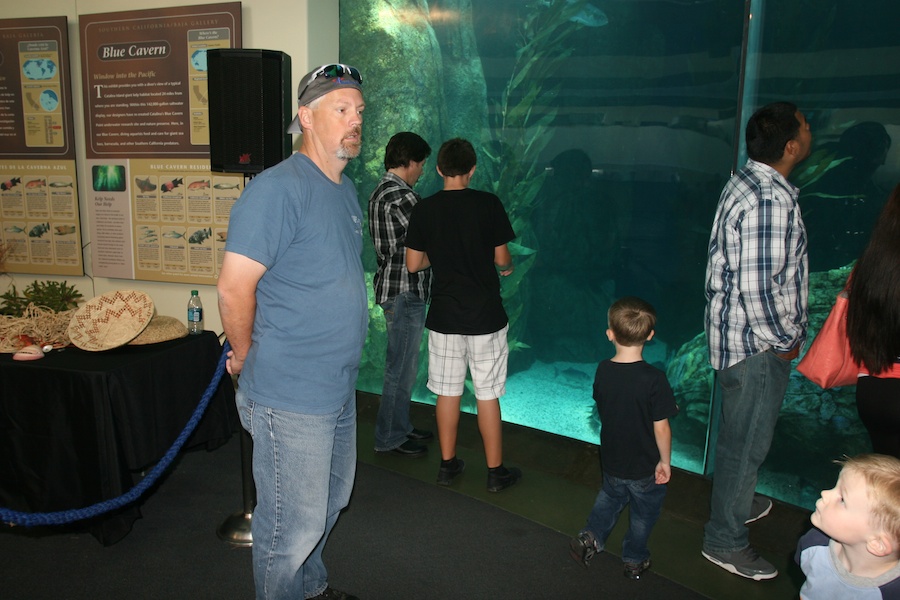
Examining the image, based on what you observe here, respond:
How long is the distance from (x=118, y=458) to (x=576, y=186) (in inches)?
118

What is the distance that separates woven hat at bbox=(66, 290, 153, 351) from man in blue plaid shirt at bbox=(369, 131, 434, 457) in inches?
48.0

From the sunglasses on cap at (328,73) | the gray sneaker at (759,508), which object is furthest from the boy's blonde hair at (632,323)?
the sunglasses on cap at (328,73)

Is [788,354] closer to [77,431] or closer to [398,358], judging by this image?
[398,358]

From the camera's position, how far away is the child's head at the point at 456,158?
10.5 ft

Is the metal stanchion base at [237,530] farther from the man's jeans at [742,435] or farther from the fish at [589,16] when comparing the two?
the fish at [589,16]

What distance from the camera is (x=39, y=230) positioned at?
512 cm

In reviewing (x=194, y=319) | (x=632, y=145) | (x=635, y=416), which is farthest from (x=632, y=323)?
(x=194, y=319)

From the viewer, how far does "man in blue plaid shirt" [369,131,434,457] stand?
3.64 meters

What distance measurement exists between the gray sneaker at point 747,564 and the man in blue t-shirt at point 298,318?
174 cm

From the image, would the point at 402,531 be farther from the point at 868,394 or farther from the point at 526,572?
the point at 868,394

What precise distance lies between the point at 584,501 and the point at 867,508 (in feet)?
7.11

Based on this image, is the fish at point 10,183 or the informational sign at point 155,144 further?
the fish at point 10,183

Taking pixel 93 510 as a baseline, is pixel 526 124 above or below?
above

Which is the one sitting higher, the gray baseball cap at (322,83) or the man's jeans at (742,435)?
the gray baseball cap at (322,83)
